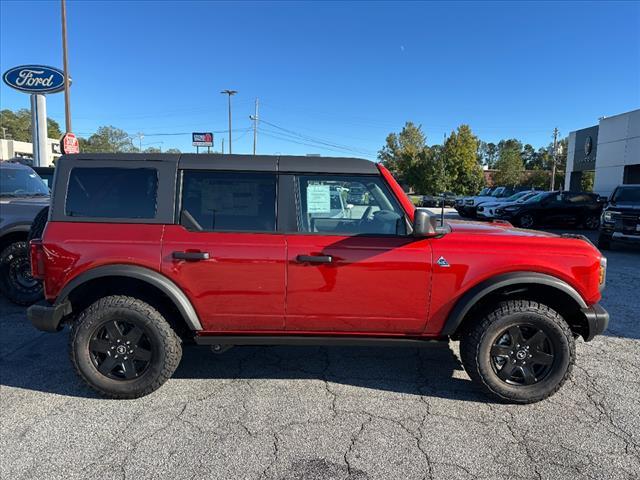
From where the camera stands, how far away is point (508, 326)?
10.5 feet

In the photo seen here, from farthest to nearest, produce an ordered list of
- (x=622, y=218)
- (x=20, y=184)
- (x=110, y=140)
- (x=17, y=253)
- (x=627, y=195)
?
(x=110, y=140), (x=627, y=195), (x=622, y=218), (x=20, y=184), (x=17, y=253)

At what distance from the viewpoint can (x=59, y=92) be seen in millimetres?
14766

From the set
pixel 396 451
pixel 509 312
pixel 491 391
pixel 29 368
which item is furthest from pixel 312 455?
pixel 29 368

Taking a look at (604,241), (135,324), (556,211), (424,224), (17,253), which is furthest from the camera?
(556,211)

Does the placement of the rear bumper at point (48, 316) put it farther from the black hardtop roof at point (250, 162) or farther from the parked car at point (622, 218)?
the parked car at point (622, 218)

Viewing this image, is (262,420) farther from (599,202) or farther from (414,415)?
(599,202)

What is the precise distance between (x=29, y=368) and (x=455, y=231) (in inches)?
151

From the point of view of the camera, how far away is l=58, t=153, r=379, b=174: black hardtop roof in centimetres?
326

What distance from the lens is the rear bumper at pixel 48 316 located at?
315 cm

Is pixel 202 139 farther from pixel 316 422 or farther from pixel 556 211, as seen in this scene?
pixel 316 422

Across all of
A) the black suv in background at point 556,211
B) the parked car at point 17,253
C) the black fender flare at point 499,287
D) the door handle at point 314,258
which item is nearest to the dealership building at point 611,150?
the black suv in background at point 556,211

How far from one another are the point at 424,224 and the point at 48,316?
2.78m

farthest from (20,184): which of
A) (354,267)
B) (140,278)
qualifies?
(354,267)

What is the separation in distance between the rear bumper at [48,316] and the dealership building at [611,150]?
76.2 ft
